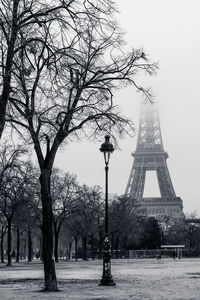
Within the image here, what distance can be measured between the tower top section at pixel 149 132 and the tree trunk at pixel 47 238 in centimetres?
12966

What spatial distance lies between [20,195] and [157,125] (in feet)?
370

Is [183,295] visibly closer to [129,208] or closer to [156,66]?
[156,66]

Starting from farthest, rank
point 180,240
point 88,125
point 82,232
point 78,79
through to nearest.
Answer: point 180,240
point 82,232
point 88,125
point 78,79

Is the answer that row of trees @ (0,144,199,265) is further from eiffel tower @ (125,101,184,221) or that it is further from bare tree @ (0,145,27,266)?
eiffel tower @ (125,101,184,221)

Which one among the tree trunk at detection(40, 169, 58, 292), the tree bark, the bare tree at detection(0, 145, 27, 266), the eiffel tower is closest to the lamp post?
the tree trunk at detection(40, 169, 58, 292)

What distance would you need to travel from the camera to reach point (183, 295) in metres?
19.7

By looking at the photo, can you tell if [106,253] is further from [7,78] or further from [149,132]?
[149,132]

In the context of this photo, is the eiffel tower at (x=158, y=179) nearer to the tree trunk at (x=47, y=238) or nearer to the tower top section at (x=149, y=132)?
the tower top section at (x=149, y=132)

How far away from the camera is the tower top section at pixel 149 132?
154 m

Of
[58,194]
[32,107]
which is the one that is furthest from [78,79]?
[58,194]

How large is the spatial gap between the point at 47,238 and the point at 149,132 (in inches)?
5443

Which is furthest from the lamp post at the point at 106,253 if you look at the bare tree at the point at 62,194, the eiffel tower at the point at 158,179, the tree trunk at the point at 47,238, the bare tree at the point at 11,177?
the eiffel tower at the point at 158,179

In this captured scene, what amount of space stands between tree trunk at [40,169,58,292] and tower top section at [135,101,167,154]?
130m

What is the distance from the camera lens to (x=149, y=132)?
15938 centimetres
